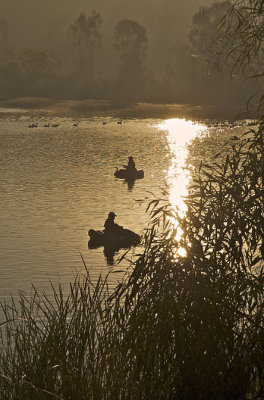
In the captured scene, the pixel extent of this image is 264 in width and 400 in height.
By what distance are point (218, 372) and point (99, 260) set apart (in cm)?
2062

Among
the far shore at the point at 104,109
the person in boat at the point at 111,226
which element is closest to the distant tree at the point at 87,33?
the far shore at the point at 104,109

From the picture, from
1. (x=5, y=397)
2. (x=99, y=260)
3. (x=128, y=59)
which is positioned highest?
(x=128, y=59)

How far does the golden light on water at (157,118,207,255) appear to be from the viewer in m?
54.8

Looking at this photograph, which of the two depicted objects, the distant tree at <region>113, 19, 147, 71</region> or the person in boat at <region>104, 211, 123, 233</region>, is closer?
the person in boat at <region>104, 211, 123, 233</region>

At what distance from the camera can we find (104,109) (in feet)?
524

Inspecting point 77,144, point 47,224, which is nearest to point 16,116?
point 77,144

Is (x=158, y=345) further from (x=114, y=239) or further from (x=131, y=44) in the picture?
(x=131, y=44)

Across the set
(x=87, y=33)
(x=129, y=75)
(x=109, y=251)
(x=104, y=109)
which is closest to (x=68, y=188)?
(x=109, y=251)

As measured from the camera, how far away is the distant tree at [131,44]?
166 m

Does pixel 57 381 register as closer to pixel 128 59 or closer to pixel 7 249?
pixel 7 249

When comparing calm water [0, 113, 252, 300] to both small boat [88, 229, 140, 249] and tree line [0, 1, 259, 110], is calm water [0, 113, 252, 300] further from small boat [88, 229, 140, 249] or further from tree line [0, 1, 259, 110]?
tree line [0, 1, 259, 110]

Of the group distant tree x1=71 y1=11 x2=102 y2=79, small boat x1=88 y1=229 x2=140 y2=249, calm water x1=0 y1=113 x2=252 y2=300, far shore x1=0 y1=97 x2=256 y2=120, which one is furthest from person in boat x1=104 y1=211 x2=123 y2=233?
distant tree x1=71 y1=11 x2=102 y2=79

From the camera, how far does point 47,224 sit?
41344 mm

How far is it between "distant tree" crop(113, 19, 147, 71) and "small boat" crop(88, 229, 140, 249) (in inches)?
5259
